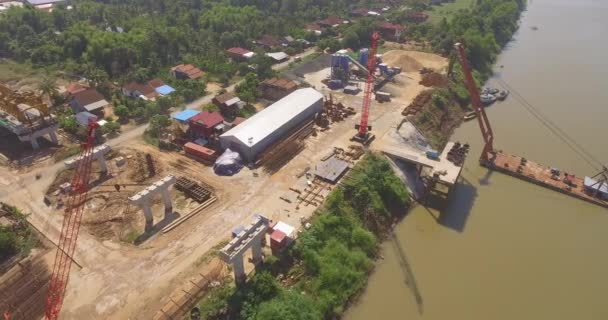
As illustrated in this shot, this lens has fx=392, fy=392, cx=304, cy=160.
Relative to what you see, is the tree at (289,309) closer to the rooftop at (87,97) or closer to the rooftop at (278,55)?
the rooftop at (87,97)

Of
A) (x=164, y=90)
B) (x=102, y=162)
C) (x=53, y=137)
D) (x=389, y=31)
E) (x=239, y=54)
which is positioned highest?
(x=102, y=162)

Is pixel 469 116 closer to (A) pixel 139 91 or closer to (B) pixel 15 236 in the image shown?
(A) pixel 139 91

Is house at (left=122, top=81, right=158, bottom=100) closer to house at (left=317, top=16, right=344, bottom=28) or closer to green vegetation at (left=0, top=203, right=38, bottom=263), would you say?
green vegetation at (left=0, top=203, right=38, bottom=263)

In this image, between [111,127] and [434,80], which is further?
[434,80]

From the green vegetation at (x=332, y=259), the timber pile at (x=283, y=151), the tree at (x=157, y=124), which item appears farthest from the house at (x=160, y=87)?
the green vegetation at (x=332, y=259)

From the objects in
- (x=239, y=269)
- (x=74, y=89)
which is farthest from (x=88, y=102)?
(x=239, y=269)

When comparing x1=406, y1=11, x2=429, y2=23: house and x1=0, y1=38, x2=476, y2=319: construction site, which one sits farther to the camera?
x1=406, y1=11, x2=429, y2=23: house

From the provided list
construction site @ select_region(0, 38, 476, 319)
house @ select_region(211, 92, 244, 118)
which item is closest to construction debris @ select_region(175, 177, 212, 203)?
construction site @ select_region(0, 38, 476, 319)
